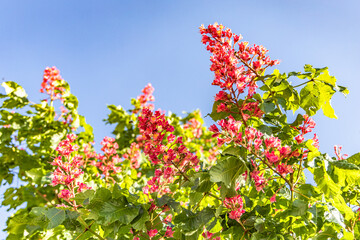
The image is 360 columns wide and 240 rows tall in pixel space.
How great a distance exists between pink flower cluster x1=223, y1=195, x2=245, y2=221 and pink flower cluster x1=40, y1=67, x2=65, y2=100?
12.2ft

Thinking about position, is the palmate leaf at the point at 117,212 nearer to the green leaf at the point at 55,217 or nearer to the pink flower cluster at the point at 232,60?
the green leaf at the point at 55,217

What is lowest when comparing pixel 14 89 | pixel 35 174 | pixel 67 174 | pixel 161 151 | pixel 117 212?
pixel 117 212

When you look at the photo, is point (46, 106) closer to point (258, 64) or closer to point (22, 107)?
point (22, 107)

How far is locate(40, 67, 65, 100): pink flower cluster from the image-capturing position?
4737 mm

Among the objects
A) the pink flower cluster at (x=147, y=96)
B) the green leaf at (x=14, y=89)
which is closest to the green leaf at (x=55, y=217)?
the green leaf at (x=14, y=89)

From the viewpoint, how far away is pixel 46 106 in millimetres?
4559

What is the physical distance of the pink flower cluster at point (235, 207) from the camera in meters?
1.82

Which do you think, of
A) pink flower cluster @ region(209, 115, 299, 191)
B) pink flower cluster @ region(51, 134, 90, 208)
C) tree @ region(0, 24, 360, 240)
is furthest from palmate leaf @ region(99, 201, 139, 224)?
pink flower cluster @ region(209, 115, 299, 191)

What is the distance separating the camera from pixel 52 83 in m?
4.74

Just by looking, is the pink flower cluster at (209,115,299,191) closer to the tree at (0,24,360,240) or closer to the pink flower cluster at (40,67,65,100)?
the tree at (0,24,360,240)

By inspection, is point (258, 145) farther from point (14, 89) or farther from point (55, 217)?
point (14, 89)

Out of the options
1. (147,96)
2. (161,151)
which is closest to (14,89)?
(147,96)

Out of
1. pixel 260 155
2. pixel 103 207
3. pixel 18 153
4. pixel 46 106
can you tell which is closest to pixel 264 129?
pixel 260 155

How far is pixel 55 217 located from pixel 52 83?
340cm
